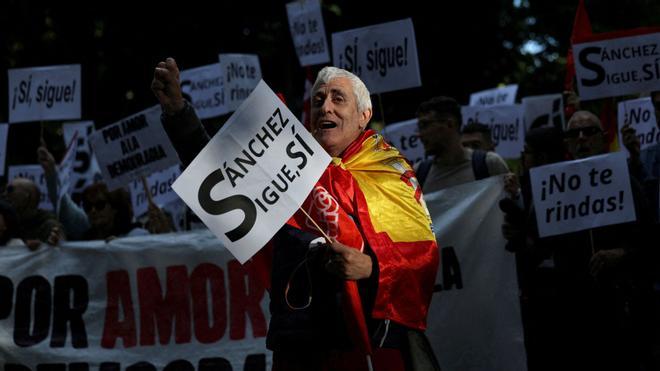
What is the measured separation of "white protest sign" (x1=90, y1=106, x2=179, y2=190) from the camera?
27.6ft

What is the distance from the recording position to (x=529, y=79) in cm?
2170

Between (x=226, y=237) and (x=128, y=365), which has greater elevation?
(x=226, y=237)

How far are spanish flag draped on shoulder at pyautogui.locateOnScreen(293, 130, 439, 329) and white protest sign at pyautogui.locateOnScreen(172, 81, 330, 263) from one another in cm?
20

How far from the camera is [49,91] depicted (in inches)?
387

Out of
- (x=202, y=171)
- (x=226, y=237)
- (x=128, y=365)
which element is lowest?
(x=128, y=365)

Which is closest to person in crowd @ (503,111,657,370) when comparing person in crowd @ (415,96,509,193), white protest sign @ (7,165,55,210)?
person in crowd @ (415,96,509,193)

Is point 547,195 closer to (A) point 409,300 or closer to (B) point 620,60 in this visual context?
(B) point 620,60

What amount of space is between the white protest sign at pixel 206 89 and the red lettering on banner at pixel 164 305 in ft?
11.5

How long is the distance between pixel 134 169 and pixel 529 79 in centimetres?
1438

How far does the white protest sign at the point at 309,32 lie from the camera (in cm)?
1052

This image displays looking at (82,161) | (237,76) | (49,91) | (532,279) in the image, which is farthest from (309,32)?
(532,279)

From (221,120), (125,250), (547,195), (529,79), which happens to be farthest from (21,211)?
(529,79)

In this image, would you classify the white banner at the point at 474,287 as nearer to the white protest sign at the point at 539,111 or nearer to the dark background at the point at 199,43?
the white protest sign at the point at 539,111

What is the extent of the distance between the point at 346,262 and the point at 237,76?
6537 mm
